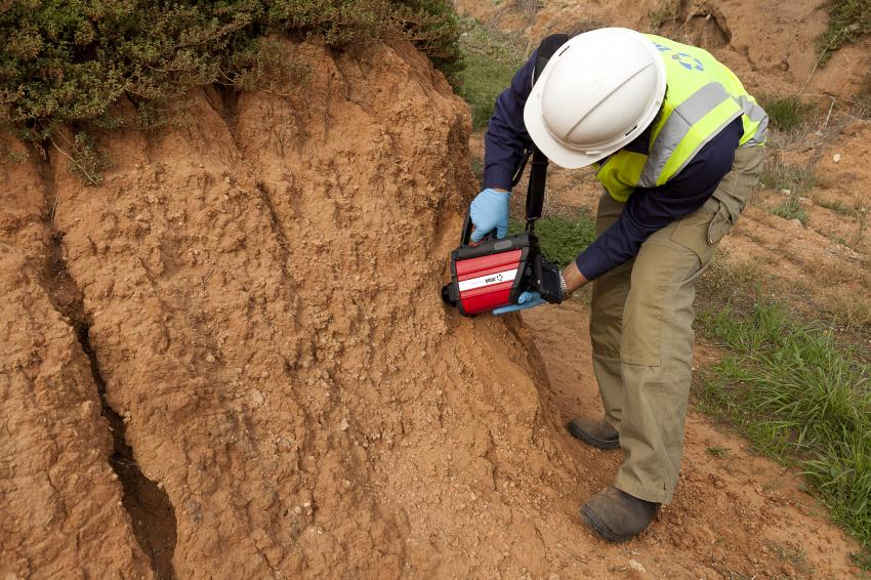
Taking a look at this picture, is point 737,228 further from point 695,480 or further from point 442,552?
point 442,552

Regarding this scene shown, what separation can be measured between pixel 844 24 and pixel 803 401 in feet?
21.6

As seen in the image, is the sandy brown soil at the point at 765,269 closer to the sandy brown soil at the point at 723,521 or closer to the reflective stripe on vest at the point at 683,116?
the sandy brown soil at the point at 723,521

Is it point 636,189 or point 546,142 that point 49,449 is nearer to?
point 546,142

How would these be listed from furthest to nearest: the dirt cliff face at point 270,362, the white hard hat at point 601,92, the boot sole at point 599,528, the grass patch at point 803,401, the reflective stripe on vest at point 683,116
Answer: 1. the grass patch at point 803,401
2. the boot sole at point 599,528
3. the reflective stripe on vest at point 683,116
4. the white hard hat at point 601,92
5. the dirt cliff face at point 270,362

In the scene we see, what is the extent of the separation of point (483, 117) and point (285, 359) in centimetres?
565

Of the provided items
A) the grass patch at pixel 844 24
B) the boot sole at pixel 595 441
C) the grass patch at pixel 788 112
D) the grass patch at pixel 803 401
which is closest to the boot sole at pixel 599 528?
the boot sole at pixel 595 441

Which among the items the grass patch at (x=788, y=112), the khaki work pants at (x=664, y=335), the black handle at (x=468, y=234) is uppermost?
the black handle at (x=468, y=234)

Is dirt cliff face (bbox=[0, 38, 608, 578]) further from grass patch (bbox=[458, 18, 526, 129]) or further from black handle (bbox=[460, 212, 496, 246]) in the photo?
grass patch (bbox=[458, 18, 526, 129])

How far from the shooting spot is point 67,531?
156 cm

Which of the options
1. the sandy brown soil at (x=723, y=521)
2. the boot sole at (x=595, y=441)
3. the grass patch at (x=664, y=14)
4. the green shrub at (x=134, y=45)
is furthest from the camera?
the grass patch at (x=664, y=14)

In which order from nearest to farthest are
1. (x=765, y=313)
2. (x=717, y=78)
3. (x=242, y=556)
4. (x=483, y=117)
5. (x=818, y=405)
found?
(x=242, y=556) → (x=717, y=78) → (x=818, y=405) → (x=765, y=313) → (x=483, y=117)

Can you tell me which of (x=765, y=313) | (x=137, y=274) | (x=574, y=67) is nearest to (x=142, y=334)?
(x=137, y=274)

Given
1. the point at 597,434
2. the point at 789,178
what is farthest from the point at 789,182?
the point at 597,434

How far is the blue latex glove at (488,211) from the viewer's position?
257cm
